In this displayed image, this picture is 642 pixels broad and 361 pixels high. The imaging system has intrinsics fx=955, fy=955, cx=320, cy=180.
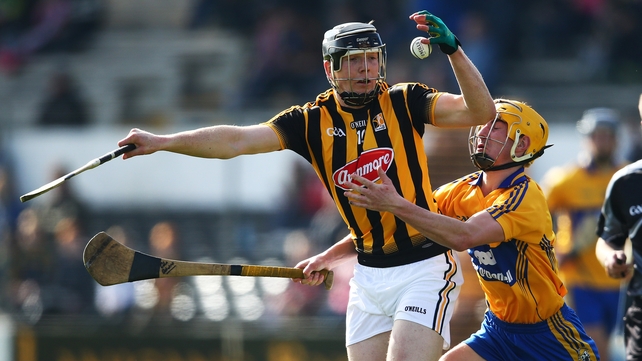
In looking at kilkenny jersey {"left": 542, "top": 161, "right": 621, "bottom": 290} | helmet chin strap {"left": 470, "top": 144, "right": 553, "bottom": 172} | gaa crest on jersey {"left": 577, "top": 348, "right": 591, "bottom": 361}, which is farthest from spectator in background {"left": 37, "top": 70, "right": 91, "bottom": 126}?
gaa crest on jersey {"left": 577, "top": 348, "right": 591, "bottom": 361}

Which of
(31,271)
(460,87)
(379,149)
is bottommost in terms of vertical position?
(31,271)

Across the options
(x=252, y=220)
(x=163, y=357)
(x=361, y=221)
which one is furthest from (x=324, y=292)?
(x=361, y=221)

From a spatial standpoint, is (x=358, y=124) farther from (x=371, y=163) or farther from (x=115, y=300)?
(x=115, y=300)

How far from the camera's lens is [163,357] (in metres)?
9.01

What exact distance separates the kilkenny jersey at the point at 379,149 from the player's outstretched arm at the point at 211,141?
3.7 inches

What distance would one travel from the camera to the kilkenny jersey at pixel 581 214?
784cm

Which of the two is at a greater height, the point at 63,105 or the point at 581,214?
the point at 63,105

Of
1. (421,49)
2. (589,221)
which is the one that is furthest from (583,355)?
(589,221)

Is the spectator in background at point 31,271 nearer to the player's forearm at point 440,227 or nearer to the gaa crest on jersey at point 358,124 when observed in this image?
the gaa crest on jersey at point 358,124

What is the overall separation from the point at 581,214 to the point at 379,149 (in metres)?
3.80

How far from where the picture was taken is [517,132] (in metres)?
4.65

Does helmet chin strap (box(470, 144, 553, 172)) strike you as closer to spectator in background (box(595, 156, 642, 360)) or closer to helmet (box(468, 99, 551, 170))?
helmet (box(468, 99, 551, 170))

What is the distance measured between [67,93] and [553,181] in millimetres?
5985

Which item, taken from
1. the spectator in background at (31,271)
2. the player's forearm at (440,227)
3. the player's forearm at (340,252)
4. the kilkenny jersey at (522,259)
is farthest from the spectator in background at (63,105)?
the player's forearm at (440,227)
